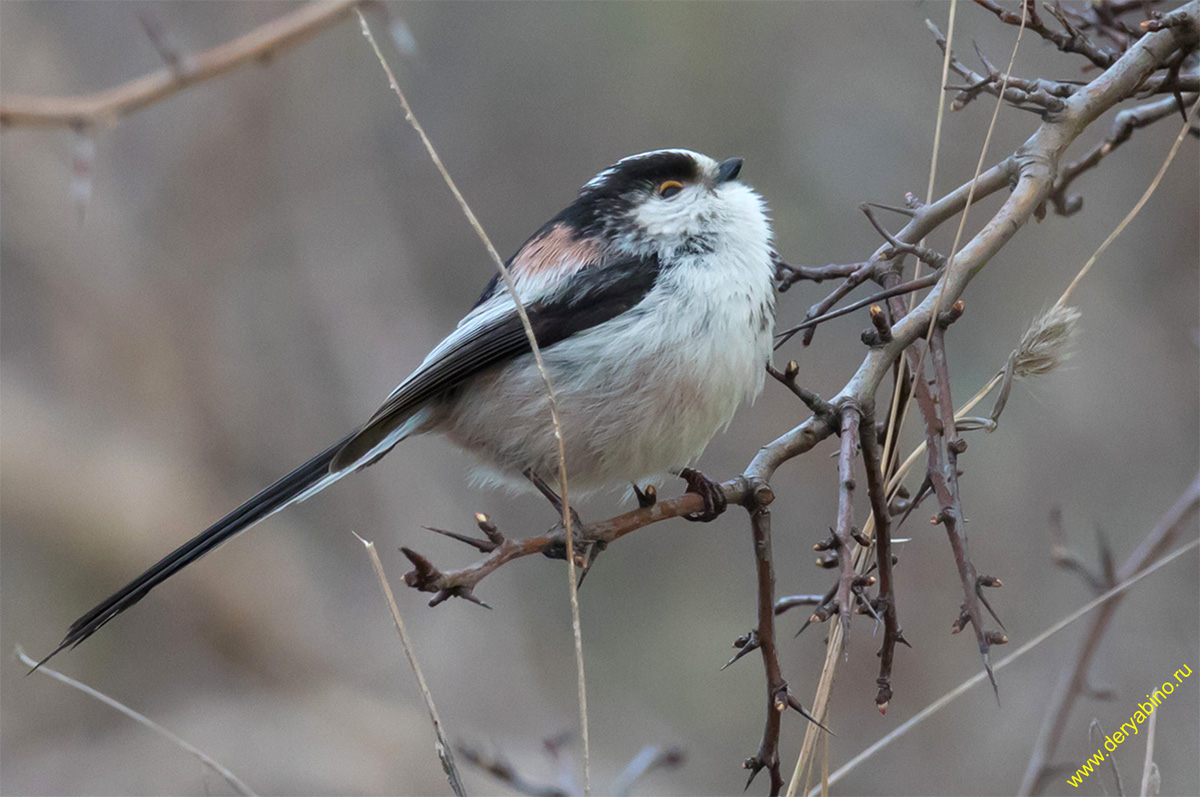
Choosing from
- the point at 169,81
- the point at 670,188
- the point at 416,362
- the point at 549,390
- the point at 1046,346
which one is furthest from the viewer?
the point at 416,362

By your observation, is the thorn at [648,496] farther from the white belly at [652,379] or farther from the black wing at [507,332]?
the black wing at [507,332]

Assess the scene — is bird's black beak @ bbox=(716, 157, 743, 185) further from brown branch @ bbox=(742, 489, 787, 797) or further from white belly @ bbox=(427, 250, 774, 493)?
brown branch @ bbox=(742, 489, 787, 797)

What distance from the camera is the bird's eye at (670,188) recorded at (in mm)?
3020

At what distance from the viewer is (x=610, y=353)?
269 cm

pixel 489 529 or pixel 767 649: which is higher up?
pixel 489 529

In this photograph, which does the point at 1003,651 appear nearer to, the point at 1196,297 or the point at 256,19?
the point at 1196,297

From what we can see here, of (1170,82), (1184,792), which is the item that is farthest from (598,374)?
(1184,792)

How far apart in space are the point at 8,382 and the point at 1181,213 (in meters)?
6.76

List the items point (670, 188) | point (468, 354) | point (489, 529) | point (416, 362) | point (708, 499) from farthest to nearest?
point (416, 362) → point (670, 188) → point (468, 354) → point (708, 499) → point (489, 529)

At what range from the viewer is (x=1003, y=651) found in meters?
5.66

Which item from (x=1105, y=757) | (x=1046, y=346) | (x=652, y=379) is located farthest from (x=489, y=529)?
(x=1105, y=757)

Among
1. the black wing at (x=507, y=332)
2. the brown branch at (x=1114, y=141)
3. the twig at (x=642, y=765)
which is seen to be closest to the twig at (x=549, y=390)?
the twig at (x=642, y=765)

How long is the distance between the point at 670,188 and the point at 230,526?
1.55 metres

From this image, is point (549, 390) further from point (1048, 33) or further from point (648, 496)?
point (1048, 33)
